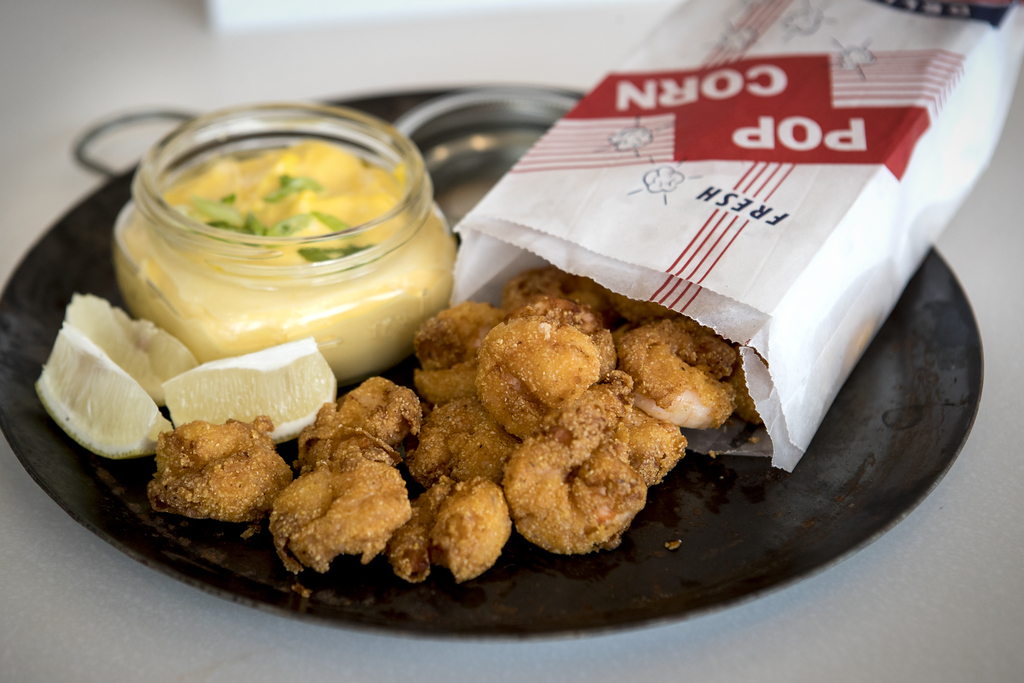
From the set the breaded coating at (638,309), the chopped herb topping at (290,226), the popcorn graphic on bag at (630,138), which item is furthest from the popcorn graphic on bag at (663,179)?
the chopped herb topping at (290,226)

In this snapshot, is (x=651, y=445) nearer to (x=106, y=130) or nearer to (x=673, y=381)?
(x=673, y=381)

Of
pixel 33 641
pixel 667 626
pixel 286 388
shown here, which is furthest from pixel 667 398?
pixel 33 641

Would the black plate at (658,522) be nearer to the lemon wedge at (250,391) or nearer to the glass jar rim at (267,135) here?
the lemon wedge at (250,391)

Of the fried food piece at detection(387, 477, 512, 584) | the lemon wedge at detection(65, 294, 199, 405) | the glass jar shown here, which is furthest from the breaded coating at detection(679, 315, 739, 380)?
the lemon wedge at detection(65, 294, 199, 405)

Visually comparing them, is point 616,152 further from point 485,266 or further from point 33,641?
point 33,641

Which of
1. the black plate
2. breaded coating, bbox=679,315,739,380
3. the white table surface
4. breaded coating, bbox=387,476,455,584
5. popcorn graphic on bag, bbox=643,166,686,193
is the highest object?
popcorn graphic on bag, bbox=643,166,686,193

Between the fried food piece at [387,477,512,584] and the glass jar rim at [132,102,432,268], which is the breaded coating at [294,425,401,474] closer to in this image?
the fried food piece at [387,477,512,584]

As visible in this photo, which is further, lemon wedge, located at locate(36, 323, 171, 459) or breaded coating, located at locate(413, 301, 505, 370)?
breaded coating, located at locate(413, 301, 505, 370)
